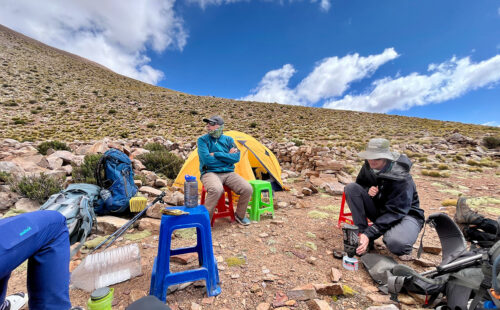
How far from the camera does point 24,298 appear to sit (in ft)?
6.16

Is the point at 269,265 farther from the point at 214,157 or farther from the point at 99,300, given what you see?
the point at 214,157

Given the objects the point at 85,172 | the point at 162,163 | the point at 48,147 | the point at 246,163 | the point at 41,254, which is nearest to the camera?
the point at 41,254

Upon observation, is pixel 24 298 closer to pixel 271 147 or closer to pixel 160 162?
pixel 160 162

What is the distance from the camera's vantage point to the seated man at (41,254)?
1.21 meters

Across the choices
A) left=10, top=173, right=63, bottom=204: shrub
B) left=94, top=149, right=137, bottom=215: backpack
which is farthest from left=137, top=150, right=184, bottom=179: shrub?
left=10, top=173, right=63, bottom=204: shrub

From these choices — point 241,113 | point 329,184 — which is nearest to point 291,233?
point 329,184

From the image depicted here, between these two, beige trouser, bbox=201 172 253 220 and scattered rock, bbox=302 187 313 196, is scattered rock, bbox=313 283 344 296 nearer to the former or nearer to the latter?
beige trouser, bbox=201 172 253 220

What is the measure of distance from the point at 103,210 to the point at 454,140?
16689 millimetres

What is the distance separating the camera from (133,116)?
68.8ft

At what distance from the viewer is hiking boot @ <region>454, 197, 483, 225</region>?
1.76 meters

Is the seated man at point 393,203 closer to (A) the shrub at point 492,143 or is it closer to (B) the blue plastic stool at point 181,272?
(B) the blue plastic stool at point 181,272

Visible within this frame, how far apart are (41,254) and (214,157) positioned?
2458 mm

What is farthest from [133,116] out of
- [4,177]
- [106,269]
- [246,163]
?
[106,269]

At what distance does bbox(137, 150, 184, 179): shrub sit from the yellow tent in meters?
1.19
